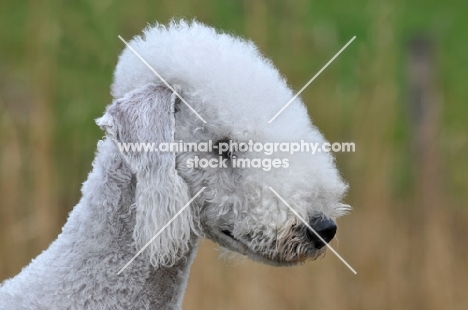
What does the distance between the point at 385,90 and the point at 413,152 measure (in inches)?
39.8

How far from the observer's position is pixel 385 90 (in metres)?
4.41

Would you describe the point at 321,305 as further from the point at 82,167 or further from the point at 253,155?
the point at 253,155

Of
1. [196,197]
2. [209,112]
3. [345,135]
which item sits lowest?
[196,197]

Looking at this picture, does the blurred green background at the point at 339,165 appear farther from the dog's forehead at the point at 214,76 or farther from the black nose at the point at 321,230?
the black nose at the point at 321,230

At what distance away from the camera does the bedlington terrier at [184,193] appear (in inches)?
91.5

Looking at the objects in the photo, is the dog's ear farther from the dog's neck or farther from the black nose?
the black nose

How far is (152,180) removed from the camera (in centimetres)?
232

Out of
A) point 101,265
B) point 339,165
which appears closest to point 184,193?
point 101,265

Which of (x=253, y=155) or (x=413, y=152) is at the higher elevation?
(x=413, y=152)

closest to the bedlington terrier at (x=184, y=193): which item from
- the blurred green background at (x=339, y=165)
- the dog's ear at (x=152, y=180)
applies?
the dog's ear at (x=152, y=180)

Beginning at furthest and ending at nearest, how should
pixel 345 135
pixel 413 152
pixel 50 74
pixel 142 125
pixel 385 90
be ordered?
1. pixel 413 152
2. pixel 345 135
3. pixel 385 90
4. pixel 50 74
5. pixel 142 125

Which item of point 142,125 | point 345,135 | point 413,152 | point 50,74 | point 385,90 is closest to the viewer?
point 142,125

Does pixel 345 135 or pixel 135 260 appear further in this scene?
pixel 345 135

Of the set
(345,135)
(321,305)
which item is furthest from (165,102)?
(345,135)
